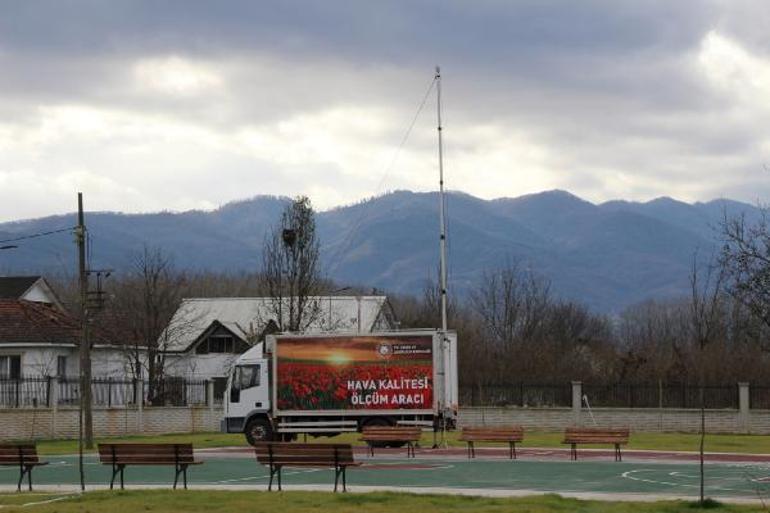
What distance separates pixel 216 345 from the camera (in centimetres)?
8388

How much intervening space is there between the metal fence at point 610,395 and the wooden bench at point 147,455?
32576 millimetres

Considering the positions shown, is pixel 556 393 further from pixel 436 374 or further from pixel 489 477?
pixel 489 477

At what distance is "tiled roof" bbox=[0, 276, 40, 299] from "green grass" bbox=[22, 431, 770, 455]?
1972cm

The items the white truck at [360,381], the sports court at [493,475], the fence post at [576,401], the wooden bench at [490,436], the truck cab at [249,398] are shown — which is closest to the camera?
the sports court at [493,475]

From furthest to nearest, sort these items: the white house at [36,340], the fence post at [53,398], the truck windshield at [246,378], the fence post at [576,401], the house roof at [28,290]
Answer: the house roof at [28,290], the white house at [36,340], the fence post at [576,401], the fence post at [53,398], the truck windshield at [246,378]

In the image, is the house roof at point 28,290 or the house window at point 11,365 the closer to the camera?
the house window at point 11,365

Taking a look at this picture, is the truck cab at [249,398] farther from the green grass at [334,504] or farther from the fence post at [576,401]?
the green grass at [334,504]

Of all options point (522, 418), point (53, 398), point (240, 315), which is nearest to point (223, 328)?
point (240, 315)

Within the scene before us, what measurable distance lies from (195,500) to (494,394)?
3869cm

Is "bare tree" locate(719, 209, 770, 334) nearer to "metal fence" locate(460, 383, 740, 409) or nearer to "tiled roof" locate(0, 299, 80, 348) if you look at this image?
"metal fence" locate(460, 383, 740, 409)

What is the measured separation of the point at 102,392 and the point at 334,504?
116 ft

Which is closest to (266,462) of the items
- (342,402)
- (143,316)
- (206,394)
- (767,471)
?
(767,471)

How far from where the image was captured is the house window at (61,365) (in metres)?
62.9

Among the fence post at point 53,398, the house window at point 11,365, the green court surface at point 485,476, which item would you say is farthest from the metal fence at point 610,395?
the green court surface at point 485,476
